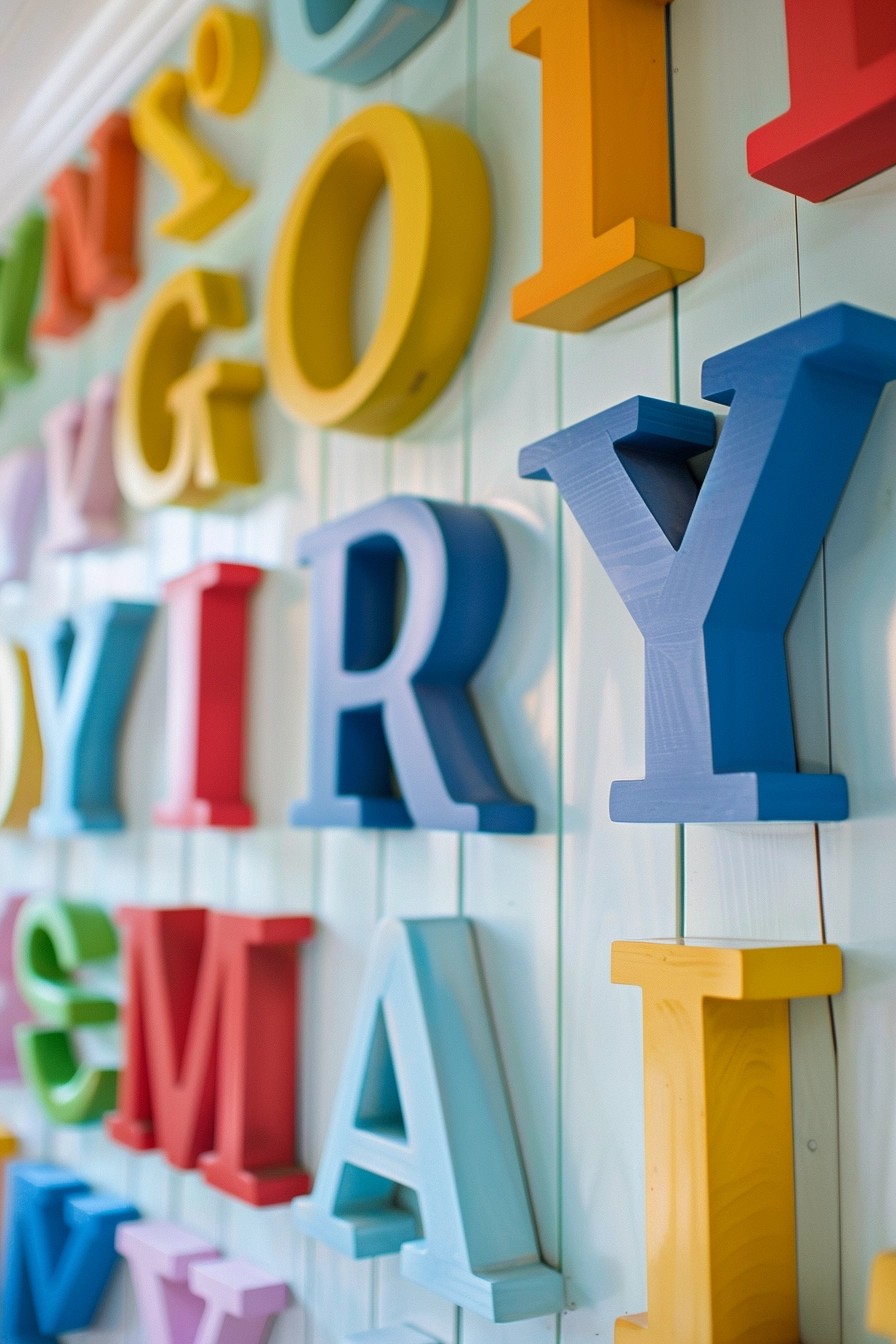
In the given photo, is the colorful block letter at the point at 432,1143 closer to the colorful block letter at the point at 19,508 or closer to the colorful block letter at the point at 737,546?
the colorful block letter at the point at 737,546

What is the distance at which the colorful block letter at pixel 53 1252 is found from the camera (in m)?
1.56

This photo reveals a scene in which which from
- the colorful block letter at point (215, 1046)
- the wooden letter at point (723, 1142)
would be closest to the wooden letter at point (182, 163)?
the colorful block letter at point (215, 1046)

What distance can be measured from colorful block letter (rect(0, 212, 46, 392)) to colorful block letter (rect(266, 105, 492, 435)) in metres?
1.00

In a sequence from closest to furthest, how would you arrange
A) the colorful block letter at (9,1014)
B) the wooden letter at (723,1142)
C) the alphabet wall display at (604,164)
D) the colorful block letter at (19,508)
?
the wooden letter at (723,1142)
the alphabet wall display at (604,164)
the colorful block letter at (9,1014)
the colorful block letter at (19,508)

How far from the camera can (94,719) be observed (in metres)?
1.76

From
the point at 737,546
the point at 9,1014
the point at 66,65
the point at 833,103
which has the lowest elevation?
the point at 9,1014

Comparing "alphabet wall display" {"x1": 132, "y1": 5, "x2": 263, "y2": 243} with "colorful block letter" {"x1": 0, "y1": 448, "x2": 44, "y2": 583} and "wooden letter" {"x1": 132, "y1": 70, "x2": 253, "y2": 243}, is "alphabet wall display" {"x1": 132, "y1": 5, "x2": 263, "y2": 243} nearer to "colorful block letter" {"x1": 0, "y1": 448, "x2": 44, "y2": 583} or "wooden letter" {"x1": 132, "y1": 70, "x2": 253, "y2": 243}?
"wooden letter" {"x1": 132, "y1": 70, "x2": 253, "y2": 243}

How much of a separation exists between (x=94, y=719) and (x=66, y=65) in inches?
36.7

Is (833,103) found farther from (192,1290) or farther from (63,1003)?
(63,1003)

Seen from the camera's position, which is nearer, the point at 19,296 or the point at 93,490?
the point at 93,490

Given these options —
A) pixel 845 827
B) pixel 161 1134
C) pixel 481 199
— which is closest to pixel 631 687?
pixel 845 827

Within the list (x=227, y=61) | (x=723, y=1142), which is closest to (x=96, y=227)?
(x=227, y=61)

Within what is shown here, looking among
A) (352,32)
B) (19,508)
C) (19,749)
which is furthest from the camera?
(19,508)

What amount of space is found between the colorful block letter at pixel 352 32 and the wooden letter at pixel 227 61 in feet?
0.53
